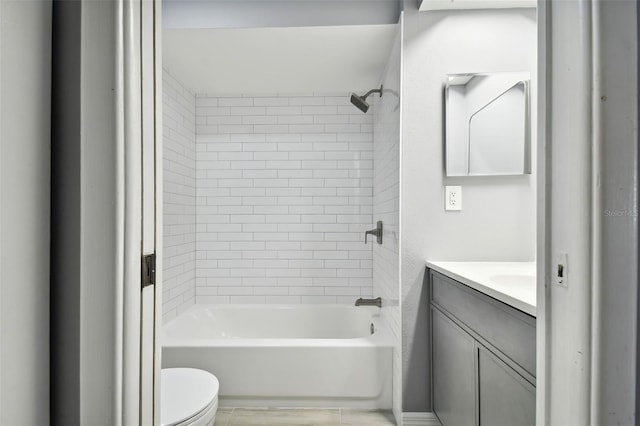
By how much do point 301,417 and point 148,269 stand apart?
5.92 feet

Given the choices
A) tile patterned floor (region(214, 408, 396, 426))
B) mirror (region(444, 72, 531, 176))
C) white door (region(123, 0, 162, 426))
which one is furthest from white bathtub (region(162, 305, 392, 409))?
white door (region(123, 0, 162, 426))

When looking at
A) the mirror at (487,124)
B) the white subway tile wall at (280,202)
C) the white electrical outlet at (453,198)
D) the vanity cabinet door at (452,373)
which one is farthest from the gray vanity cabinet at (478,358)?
the white subway tile wall at (280,202)

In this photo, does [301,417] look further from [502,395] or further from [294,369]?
[502,395]

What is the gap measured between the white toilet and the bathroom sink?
4.11 feet

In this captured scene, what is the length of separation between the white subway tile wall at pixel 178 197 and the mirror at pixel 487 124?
5.96 feet

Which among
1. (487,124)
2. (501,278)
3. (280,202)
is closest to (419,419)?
(501,278)

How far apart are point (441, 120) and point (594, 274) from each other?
4.95ft

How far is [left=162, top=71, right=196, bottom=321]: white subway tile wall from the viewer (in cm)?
253

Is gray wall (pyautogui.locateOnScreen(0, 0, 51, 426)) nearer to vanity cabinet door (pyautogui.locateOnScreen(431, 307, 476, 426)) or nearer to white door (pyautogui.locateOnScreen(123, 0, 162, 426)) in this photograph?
white door (pyautogui.locateOnScreen(123, 0, 162, 426))

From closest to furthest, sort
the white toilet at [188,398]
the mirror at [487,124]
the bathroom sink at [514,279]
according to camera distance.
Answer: the white toilet at [188,398], the bathroom sink at [514,279], the mirror at [487,124]

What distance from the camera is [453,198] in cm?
191

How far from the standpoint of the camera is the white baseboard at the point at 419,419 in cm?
187

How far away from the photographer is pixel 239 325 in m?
3.00

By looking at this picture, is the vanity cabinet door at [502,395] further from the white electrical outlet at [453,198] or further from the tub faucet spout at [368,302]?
the tub faucet spout at [368,302]
